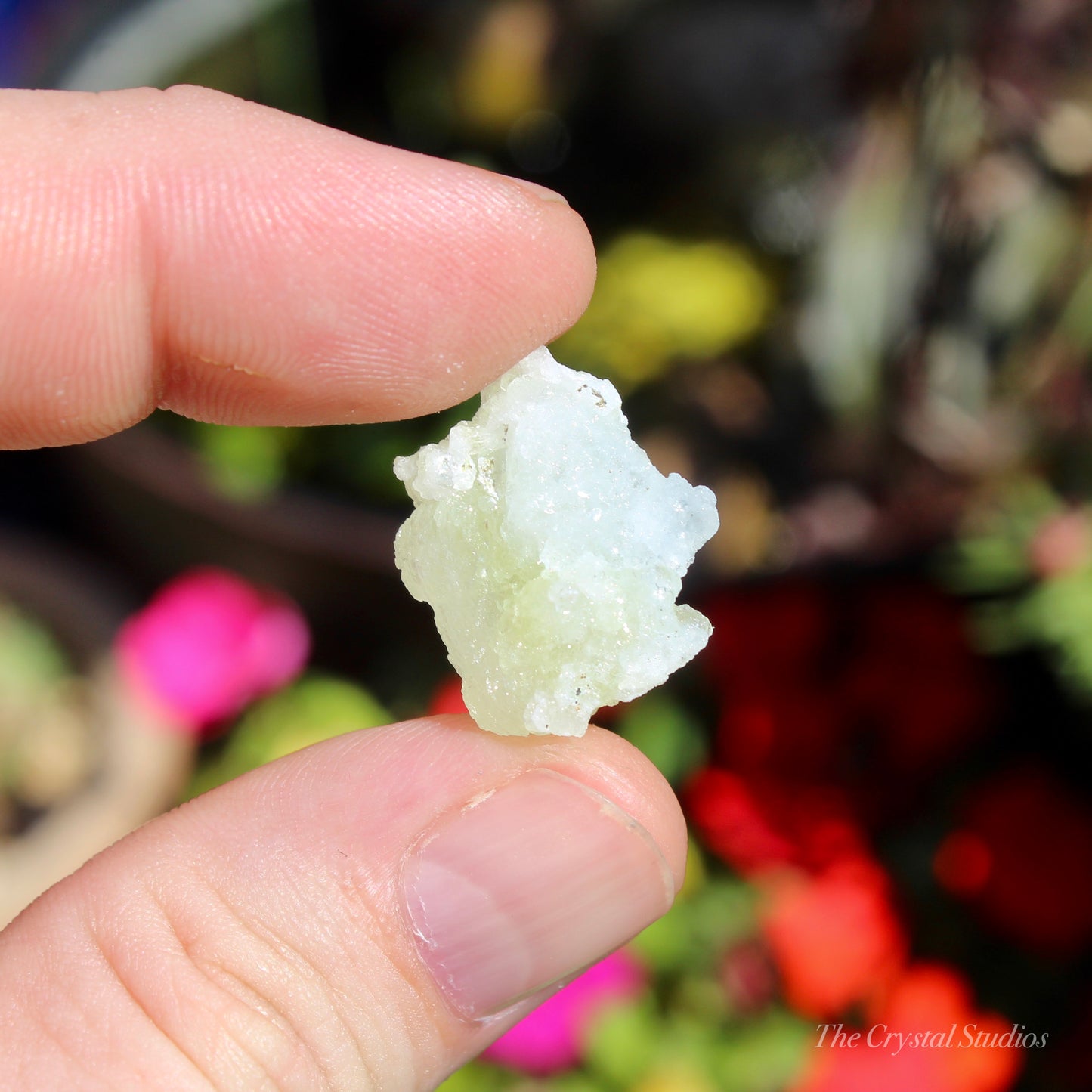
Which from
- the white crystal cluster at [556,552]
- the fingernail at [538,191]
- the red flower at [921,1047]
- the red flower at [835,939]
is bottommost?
the red flower at [921,1047]

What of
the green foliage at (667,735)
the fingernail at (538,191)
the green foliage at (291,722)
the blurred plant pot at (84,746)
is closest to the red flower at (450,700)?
the green foliage at (291,722)

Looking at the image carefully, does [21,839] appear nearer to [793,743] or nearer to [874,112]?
[793,743]

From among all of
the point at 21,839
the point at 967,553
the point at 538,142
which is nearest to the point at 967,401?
the point at 967,553

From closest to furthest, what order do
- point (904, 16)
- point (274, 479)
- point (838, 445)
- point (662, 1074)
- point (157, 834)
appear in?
point (157, 834), point (662, 1074), point (904, 16), point (274, 479), point (838, 445)

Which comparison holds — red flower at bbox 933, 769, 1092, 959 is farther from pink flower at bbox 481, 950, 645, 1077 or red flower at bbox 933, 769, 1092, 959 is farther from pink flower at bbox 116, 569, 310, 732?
pink flower at bbox 116, 569, 310, 732

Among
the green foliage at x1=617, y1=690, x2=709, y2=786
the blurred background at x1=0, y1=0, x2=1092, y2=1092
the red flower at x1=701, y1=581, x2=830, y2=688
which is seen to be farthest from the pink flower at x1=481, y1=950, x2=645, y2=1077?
the red flower at x1=701, y1=581, x2=830, y2=688

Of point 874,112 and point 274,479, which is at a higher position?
point 874,112

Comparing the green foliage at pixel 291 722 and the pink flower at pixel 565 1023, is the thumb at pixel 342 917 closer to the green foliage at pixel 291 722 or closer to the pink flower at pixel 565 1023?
the pink flower at pixel 565 1023
